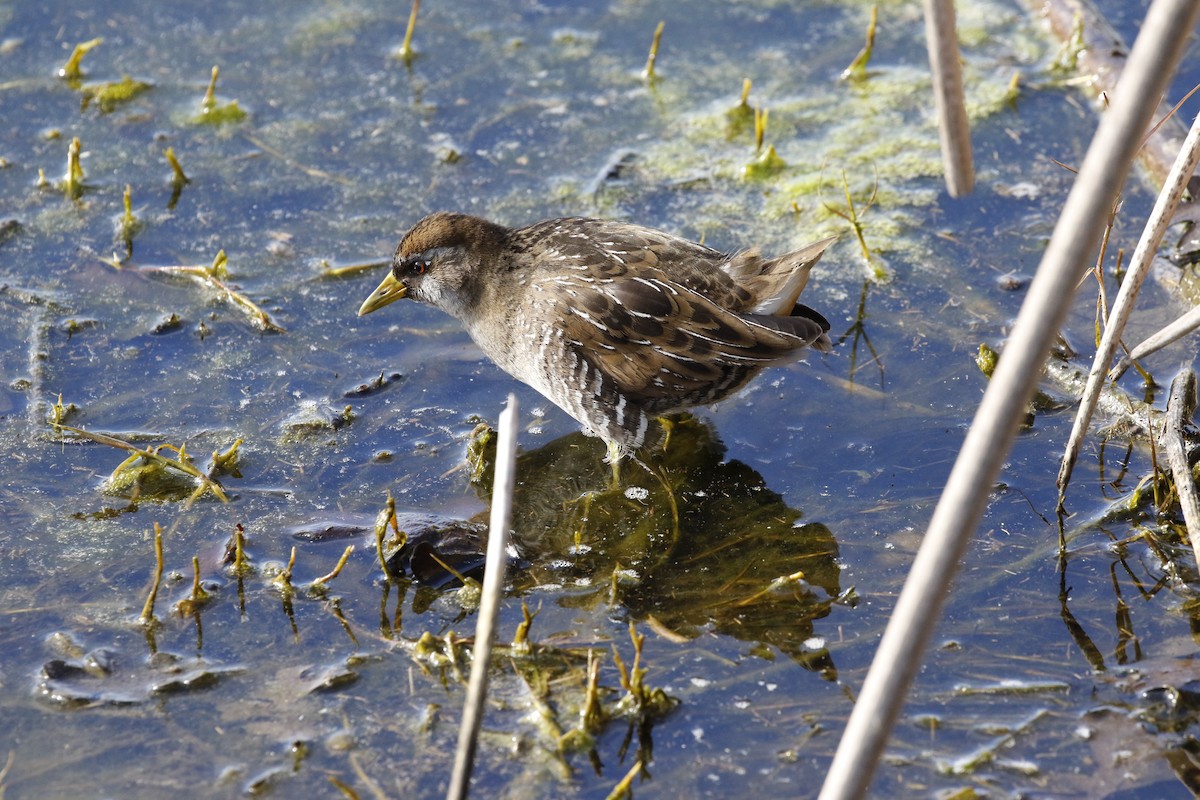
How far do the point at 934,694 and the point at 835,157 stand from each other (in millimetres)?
2968

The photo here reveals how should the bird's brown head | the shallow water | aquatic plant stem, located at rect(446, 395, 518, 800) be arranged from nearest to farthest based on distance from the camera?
aquatic plant stem, located at rect(446, 395, 518, 800) < the shallow water < the bird's brown head

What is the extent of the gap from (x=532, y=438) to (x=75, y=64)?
3.14 m

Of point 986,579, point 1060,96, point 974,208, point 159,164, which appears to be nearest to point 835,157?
point 974,208

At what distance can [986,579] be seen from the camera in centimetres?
349

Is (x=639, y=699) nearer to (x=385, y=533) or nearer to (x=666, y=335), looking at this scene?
(x=385, y=533)

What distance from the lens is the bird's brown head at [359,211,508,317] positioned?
4.23m

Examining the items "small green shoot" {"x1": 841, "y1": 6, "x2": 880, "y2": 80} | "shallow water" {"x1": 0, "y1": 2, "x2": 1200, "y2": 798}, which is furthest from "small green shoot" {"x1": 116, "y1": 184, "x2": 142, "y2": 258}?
"small green shoot" {"x1": 841, "y1": 6, "x2": 880, "y2": 80}

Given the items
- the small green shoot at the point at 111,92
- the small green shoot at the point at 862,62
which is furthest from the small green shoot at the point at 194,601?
the small green shoot at the point at 862,62

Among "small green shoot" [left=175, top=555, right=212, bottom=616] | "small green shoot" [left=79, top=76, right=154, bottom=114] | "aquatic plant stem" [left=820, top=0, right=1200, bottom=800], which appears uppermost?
"aquatic plant stem" [left=820, top=0, right=1200, bottom=800]

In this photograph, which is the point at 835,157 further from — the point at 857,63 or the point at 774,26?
the point at 774,26

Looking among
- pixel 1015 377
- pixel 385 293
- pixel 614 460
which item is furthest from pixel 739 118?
pixel 1015 377

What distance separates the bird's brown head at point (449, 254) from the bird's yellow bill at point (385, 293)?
0.03 metres

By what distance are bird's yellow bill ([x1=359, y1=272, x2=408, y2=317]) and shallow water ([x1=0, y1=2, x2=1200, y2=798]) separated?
0.73ft

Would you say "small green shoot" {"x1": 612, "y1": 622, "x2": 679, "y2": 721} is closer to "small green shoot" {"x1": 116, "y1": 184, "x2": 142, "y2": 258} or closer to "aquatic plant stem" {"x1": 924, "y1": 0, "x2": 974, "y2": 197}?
"aquatic plant stem" {"x1": 924, "y1": 0, "x2": 974, "y2": 197}
